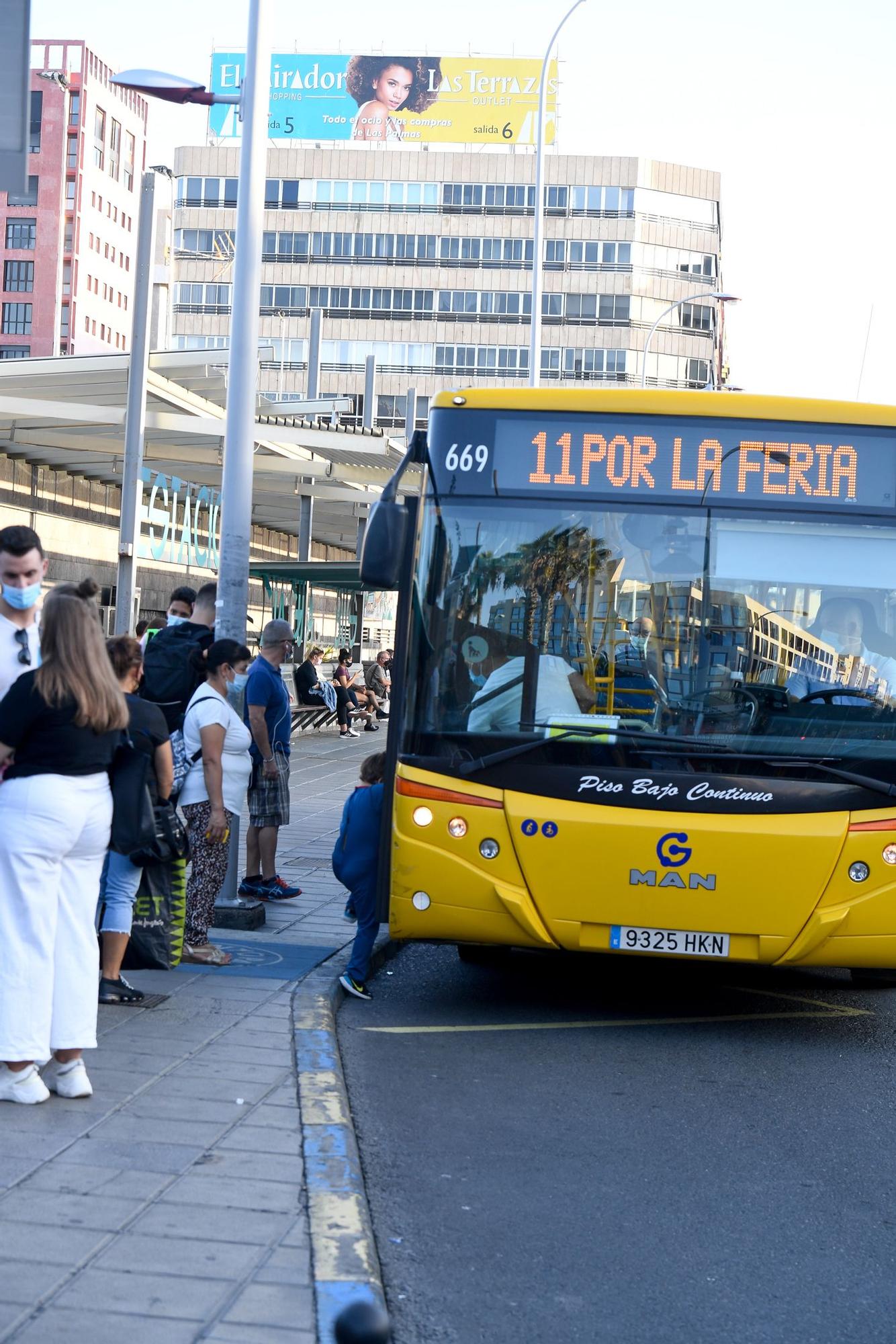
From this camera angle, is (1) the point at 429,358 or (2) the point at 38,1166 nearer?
(2) the point at 38,1166

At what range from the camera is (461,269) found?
92.9 m

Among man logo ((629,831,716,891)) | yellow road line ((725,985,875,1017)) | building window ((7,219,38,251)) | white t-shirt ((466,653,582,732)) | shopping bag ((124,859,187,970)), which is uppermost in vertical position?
building window ((7,219,38,251))

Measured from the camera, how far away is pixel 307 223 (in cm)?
9500

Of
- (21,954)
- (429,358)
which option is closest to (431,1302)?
→ (21,954)

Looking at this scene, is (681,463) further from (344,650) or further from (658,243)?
(658,243)

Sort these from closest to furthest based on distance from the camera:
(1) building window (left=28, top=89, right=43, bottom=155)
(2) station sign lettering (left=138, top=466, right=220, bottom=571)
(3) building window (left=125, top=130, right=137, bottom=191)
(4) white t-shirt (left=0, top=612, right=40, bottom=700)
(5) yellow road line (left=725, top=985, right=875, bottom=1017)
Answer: (4) white t-shirt (left=0, top=612, right=40, bottom=700), (5) yellow road line (left=725, top=985, right=875, bottom=1017), (2) station sign lettering (left=138, top=466, right=220, bottom=571), (1) building window (left=28, top=89, right=43, bottom=155), (3) building window (left=125, top=130, right=137, bottom=191)

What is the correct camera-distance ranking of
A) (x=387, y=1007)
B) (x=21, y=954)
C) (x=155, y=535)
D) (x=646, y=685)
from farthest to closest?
1. (x=155, y=535)
2. (x=387, y=1007)
3. (x=646, y=685)
4. (x=21, y=954)

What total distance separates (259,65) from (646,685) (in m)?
4.93

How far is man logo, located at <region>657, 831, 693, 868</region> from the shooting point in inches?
299

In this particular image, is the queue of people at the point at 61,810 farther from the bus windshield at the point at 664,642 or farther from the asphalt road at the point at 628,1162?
the bus windshield at the point at 664,642

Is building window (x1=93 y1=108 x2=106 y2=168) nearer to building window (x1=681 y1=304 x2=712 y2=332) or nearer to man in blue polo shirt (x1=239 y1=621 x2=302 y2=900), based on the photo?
building window (x1=681 y1=304 x2=712 y2=332)

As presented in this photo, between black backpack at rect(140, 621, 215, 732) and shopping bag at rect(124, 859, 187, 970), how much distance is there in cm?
166

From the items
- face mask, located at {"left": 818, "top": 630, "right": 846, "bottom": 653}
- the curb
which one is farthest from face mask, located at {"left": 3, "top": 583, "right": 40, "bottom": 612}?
face mask, located at {"left": 818, "top": 630, "right": 846, "bottom": 653}

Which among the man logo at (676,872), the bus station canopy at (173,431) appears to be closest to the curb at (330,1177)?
the man logo at (676,872)
